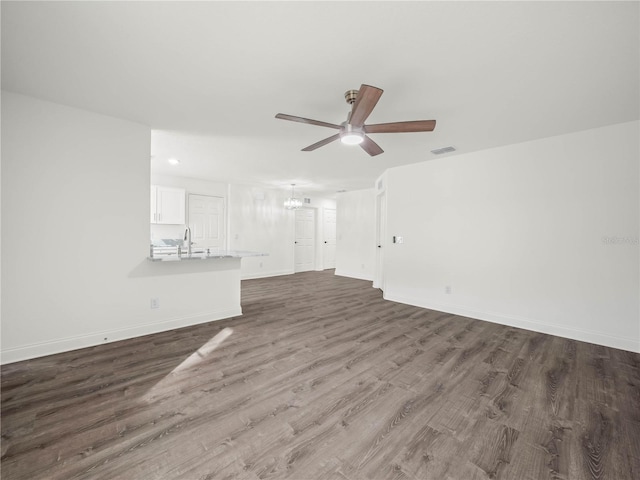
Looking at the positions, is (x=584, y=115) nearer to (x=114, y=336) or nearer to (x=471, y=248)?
(x=471, y=248)

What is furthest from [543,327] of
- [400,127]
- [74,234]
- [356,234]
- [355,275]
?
[74,234]

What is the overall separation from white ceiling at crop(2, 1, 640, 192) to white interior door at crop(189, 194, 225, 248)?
341cm

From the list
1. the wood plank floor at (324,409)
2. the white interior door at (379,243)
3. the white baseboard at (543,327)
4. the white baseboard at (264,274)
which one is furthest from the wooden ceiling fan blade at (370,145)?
the white baseboard at (264,274)

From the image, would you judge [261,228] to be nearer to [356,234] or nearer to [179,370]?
[356,234]

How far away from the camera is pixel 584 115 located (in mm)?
2920

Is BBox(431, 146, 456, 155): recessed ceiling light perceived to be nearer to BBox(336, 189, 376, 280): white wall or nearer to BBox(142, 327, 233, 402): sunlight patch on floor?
BBox(336, 189, 376, 280): white wall

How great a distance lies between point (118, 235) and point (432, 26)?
11.9 ft

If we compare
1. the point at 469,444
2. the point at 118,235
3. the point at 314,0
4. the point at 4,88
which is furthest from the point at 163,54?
the point at 469,444

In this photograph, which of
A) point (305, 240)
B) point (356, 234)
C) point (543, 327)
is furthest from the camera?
point (305, 240)

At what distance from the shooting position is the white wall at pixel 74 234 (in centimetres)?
262

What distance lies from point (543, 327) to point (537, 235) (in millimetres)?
1233

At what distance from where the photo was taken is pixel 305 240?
905 centimetres

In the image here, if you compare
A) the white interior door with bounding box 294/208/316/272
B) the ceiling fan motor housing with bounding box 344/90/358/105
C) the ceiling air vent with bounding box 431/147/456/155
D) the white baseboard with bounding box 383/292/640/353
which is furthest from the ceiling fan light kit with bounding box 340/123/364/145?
the white interior door with bounding box 294/208/316/272

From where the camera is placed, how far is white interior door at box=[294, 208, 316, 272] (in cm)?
884
